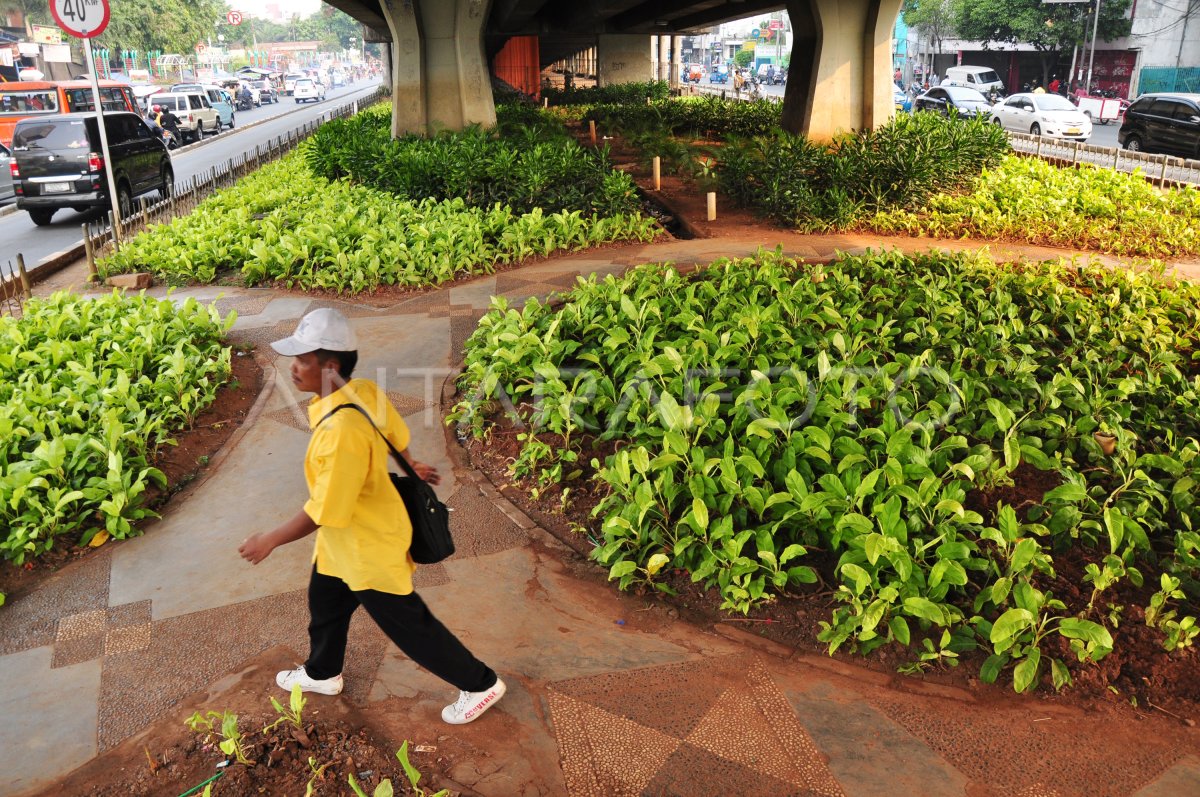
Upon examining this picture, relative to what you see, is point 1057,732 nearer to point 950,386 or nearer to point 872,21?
point 950,386

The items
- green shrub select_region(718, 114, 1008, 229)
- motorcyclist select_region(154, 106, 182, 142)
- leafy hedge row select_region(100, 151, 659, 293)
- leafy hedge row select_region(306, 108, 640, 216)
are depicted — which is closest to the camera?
leafy hedge row select_region(100, 151, 659, 293)

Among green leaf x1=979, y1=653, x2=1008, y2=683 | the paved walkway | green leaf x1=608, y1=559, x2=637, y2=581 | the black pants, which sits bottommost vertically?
the paved walkway

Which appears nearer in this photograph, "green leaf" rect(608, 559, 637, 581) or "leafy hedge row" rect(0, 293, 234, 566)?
"green leaf" rect(608, 559, 637, 581)

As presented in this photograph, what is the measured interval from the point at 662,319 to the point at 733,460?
2.49 meters

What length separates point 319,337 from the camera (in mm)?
3100

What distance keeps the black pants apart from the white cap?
33.9 inches

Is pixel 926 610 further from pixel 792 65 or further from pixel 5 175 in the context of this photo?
pixel 5 175

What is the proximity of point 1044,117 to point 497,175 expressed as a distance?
A: 64.5 ft

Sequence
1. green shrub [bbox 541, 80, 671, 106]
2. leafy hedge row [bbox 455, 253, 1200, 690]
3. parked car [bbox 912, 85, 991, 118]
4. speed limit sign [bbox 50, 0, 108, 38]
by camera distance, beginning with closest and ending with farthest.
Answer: leafy hedge row [bbox 455, 253, 1200, 690] → speed limit sign [bbox 50, 0, 108, 38] → parked car [bbox 912, 85, 991, 118] → green shrub [bbox 541, 80, 671, 106]

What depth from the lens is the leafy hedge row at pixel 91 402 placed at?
5.03 meters

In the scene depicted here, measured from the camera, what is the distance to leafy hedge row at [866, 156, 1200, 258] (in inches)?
433

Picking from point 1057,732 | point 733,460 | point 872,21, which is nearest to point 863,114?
point 872,21

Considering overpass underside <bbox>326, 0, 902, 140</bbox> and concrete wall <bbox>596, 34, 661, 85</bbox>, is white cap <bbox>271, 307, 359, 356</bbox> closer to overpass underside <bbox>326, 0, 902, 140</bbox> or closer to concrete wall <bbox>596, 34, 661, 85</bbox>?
overpass underside <bbox>326, 0, 902, 140</bbox>

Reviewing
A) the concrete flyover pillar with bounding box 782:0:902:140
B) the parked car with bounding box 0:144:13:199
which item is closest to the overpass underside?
the concrete flyover pillar with bounding box 782:0:902:140
